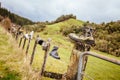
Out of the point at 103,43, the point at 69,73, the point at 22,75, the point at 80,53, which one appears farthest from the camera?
the point at 103,43

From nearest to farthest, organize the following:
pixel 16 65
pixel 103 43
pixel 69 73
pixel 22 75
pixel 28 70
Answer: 1. pixel 69 73
2. pixel 22 75
3. pixel 28 70
4. pixel 16 65
5. pixel 103 43

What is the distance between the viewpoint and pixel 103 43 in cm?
2639

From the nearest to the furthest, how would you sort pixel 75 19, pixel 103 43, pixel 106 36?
1. pixel 103 43
2. pixel 106 36
3. pixel 75 19

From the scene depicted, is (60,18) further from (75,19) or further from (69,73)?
(69,73)

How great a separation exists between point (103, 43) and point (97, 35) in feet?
17.0

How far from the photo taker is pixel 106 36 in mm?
29922

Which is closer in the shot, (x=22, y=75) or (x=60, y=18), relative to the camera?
(x=22, y=75)

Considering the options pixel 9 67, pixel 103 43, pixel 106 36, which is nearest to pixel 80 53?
pixel 9 67

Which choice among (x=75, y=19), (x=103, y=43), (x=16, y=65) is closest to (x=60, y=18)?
(x=75, y=19)

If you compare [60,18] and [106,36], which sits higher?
[60,18]

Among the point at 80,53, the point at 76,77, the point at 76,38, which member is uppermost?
the point at 76,38

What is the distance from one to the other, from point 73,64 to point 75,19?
47.2m

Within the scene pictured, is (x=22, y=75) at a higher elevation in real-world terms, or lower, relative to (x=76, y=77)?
lower

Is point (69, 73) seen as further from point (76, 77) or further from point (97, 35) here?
point (97, 35)
